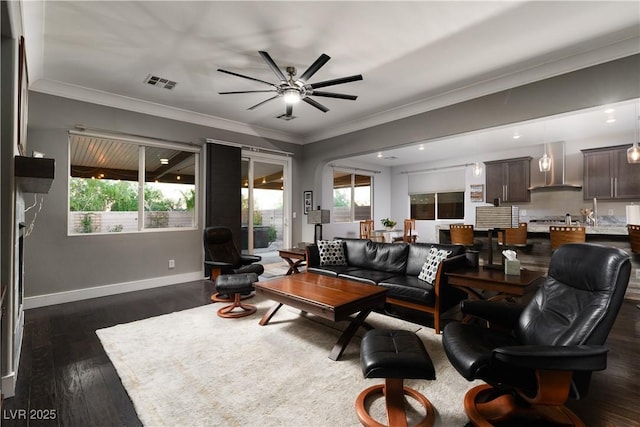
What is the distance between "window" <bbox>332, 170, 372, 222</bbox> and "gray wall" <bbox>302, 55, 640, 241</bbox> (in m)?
2.82

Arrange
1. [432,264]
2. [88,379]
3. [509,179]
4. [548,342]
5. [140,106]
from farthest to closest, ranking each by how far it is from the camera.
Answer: [509,179], [140,106], [432,264], [88,379], [548,342]

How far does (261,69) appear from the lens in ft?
12.1

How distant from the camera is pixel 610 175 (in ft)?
19.2

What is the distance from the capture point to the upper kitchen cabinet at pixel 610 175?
18.4 feet

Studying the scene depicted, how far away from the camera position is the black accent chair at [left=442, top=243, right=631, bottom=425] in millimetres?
1453

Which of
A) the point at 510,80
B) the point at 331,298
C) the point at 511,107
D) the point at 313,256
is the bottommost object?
the point at 331,298

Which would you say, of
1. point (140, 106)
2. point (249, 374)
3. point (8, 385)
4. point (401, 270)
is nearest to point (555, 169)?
point (401, 270)

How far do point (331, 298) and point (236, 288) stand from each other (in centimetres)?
132

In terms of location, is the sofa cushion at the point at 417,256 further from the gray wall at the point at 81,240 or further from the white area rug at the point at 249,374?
the gray wall at the point at 81,240

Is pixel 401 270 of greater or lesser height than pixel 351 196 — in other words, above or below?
below

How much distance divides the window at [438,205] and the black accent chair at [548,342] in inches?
274

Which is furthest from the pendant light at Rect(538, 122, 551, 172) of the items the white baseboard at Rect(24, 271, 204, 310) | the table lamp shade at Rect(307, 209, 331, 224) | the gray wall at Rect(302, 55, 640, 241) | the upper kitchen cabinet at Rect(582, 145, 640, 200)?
the white baseboard at Rect(24, 271, 204, 310)

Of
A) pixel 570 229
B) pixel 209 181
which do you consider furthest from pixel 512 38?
pixel 209 181

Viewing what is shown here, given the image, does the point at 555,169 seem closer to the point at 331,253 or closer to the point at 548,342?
the point at 331,253
